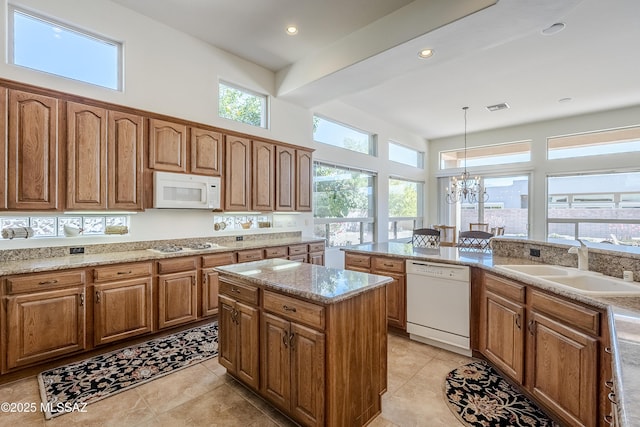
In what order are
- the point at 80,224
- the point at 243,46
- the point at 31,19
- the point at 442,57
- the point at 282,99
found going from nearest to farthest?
the point at 31,19 < the point at 80,224 < the point at 442,57 < the point at 243,46 < the point at 282,99

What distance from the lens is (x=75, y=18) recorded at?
3.04m

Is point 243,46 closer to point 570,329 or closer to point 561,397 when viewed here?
point 570,329

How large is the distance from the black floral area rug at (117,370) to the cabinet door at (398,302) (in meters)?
1.88

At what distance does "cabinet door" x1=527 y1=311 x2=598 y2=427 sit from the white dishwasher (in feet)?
2.40

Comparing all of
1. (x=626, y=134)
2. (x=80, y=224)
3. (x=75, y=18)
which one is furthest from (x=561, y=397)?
(x=626, y=134)

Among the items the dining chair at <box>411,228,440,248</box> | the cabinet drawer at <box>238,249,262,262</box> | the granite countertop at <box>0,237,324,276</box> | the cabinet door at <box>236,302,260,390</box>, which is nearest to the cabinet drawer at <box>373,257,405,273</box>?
the dining chair at <box>411,228,440,248</box>

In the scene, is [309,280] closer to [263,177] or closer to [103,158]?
[103,158]

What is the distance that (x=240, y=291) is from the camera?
2.20m

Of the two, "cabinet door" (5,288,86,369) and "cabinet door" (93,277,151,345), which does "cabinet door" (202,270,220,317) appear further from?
"cabinet door" (5,288,86,369)

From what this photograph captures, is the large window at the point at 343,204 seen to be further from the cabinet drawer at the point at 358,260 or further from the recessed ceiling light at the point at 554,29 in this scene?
the recessed ceiling light at the point at 554,29

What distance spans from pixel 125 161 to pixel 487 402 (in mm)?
3877

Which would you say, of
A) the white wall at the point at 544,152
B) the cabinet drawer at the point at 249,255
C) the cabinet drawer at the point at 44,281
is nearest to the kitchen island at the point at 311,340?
the cabinet drawer at the point at 44,281

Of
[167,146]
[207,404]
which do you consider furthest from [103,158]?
[207,404]

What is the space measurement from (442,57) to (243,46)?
2545mm
